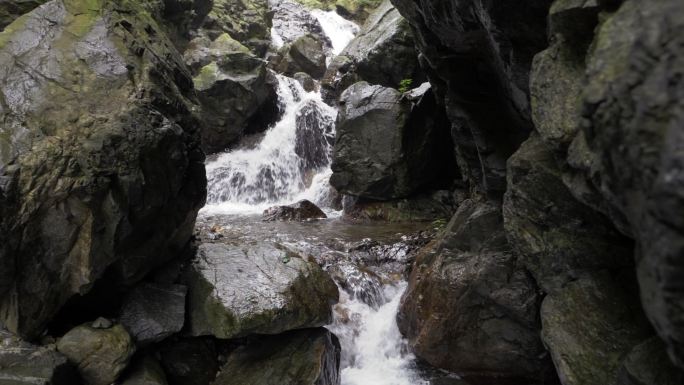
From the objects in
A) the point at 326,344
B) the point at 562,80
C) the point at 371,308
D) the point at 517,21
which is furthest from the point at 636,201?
the point at 371,308

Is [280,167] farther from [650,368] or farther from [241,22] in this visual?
[650,368]

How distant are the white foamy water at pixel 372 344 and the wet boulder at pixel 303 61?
19.6 m

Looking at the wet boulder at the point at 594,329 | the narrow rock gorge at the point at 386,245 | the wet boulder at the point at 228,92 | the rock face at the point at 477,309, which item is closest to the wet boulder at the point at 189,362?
the narrow rock gorge at the point at 386,245

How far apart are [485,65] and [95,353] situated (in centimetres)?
726

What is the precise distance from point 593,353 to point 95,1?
26.2ft

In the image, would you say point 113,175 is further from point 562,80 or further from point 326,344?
point 562,80

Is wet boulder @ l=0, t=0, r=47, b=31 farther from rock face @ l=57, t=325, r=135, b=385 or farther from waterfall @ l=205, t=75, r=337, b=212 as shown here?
waterfall @ l=205, t=75, r=337, b=212

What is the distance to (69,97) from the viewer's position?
570 centimetres

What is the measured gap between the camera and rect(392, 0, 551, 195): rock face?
5.31m

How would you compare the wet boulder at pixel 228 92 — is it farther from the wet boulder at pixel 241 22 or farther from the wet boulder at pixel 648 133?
the wet boulder at pixel 648 133

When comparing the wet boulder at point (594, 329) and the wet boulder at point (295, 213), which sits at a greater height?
the wet boulder at point (594, 329)

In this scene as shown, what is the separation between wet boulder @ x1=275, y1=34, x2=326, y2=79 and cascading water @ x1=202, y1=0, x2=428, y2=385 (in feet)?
7.41

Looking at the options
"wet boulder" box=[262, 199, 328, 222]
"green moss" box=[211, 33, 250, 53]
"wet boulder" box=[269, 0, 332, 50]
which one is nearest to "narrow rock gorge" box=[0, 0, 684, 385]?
"wet boulder" box=[262, 199, 328, 222]

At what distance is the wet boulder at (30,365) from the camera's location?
15.2 ft
